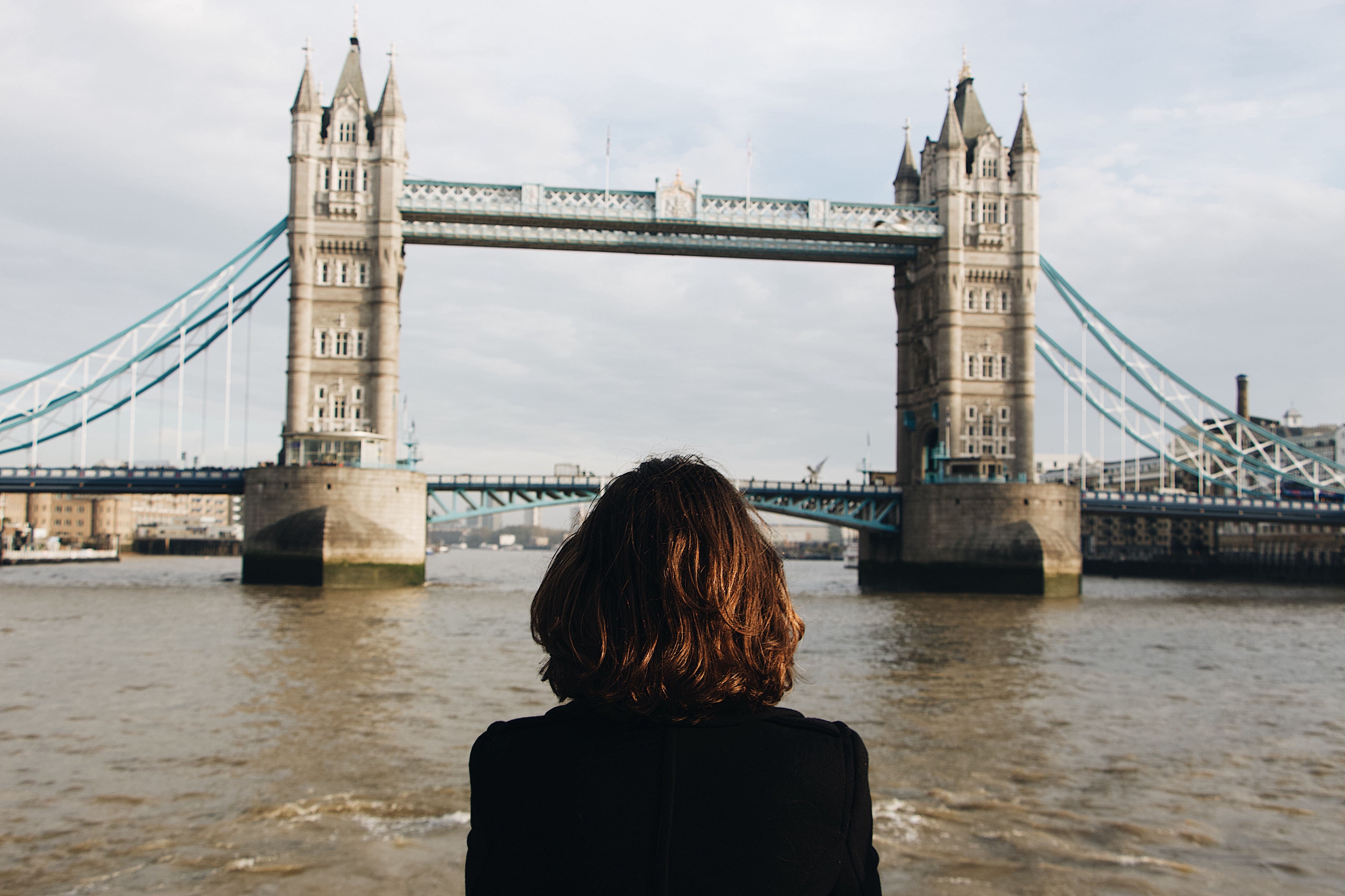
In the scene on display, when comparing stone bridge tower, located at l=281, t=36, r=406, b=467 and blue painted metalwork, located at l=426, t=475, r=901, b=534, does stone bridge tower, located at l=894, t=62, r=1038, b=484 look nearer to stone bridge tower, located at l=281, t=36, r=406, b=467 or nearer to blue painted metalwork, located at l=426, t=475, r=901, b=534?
blue painted metalwork, located at l=426, t=475, r=901, b=534

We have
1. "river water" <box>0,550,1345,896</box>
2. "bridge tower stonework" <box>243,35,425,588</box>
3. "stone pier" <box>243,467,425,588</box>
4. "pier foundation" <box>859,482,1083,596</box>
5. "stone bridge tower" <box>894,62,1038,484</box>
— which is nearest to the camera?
"river water" <box>0,550,1345,896</box>

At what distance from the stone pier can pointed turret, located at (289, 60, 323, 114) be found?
1521 cm

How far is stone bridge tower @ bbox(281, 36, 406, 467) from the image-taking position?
4269 centimetres

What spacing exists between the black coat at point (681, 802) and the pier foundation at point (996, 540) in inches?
1606

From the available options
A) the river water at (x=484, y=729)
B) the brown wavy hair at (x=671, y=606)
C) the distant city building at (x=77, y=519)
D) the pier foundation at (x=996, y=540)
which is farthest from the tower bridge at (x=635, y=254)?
the distant city building at (x=77, y=519)

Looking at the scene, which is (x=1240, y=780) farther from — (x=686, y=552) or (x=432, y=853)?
(x=686, y=552)

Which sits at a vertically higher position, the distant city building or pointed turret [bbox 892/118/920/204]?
pointed turret [bbox 892/118/920/204]

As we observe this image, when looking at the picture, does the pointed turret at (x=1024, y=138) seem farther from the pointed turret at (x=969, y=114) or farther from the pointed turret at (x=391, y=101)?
the pointed turret at (x=391, y=101)

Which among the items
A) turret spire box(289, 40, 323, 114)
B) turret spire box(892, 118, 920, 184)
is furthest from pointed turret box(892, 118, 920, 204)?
turret spire box(289, 40, 323, 114)

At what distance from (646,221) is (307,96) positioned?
48.6 ft

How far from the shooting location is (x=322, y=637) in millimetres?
20719

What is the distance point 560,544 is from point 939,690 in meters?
13.9

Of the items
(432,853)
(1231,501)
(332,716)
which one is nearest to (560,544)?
(432,853)

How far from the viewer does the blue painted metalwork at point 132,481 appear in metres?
43.9
